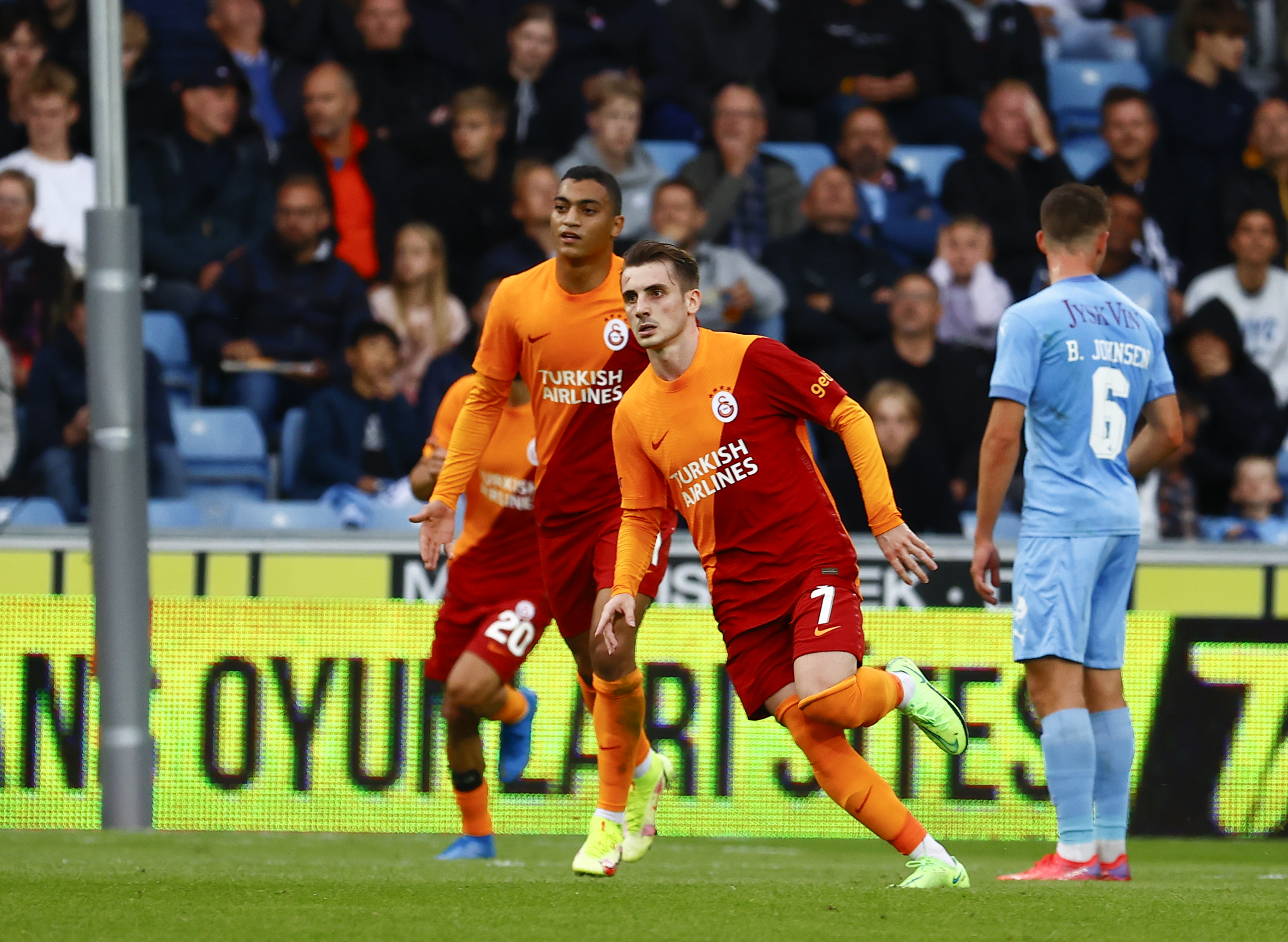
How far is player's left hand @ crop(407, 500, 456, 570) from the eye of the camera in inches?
206

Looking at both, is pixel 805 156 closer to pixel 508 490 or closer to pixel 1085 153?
pixel 1085 153

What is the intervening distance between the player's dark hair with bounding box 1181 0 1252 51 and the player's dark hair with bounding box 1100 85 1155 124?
92cm

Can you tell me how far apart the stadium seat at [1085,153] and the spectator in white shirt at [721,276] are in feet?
8.72

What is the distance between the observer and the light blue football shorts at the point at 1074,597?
508 centimetres

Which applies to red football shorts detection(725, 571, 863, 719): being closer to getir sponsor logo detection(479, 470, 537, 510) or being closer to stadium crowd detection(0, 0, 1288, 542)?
getir sponsor logo detection(479, 470, 537, 510)

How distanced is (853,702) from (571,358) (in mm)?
1540

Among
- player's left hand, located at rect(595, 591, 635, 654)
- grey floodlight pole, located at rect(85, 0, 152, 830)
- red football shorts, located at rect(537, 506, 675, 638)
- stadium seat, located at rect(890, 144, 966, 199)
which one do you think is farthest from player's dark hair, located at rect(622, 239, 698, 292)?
stadium seat, located at rect(890, 144, 966, 199)

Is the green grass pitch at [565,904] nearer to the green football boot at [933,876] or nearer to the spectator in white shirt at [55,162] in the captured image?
the green football boot at [933,876]

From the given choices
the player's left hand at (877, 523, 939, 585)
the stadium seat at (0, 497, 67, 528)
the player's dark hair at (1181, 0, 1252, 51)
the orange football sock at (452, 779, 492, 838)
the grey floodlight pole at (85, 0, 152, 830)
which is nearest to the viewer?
the player's left hand at (877, 523, 939, 585)

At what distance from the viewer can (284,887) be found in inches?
180

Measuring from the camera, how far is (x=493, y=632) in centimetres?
627

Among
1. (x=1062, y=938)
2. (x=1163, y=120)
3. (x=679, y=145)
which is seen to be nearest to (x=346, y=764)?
(x=1062, y=938)

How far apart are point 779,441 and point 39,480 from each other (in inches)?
207

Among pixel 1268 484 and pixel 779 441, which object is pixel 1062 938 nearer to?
pixel 779 441
